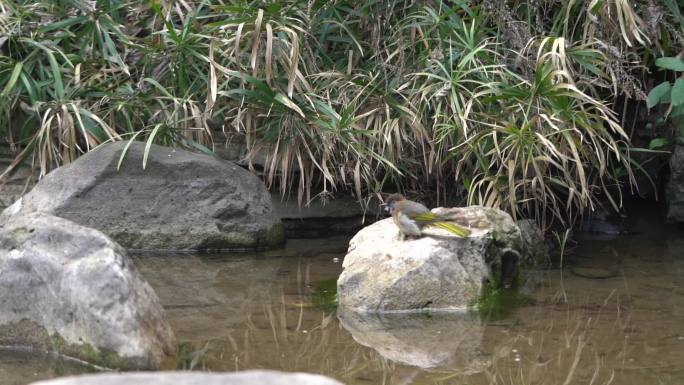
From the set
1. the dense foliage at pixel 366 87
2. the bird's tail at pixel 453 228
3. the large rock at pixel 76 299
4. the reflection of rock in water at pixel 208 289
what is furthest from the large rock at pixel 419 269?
the large rock at pixel 76 299

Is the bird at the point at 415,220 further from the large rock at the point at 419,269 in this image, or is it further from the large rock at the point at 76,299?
the large rock at the point at 76,299

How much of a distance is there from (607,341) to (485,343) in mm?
572

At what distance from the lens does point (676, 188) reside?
7.19m

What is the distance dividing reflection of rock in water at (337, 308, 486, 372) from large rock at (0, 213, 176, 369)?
0.98m

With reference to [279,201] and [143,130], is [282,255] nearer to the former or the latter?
[279,201]

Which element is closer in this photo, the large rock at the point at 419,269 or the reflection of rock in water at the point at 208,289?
the reflection of rock in water at the point at 208,289

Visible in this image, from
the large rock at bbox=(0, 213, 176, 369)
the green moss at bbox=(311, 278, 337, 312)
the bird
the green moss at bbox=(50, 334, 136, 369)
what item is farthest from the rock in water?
the green moss at bbox=(50, 334, 136, 369)

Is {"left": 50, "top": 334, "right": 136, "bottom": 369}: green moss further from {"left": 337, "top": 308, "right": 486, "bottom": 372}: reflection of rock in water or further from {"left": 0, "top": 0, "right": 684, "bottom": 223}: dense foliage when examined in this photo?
{"left": 0, "top": 0, "right": 684, "bottom": 223}: dense foliage

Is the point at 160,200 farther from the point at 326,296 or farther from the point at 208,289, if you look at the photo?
the point at 326,296

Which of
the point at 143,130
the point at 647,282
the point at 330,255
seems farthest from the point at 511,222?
the point at 143,130

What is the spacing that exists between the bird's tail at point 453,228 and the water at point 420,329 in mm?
460

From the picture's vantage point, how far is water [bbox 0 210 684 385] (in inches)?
176

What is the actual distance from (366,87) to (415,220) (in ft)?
5.62

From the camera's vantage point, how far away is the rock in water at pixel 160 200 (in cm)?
657
